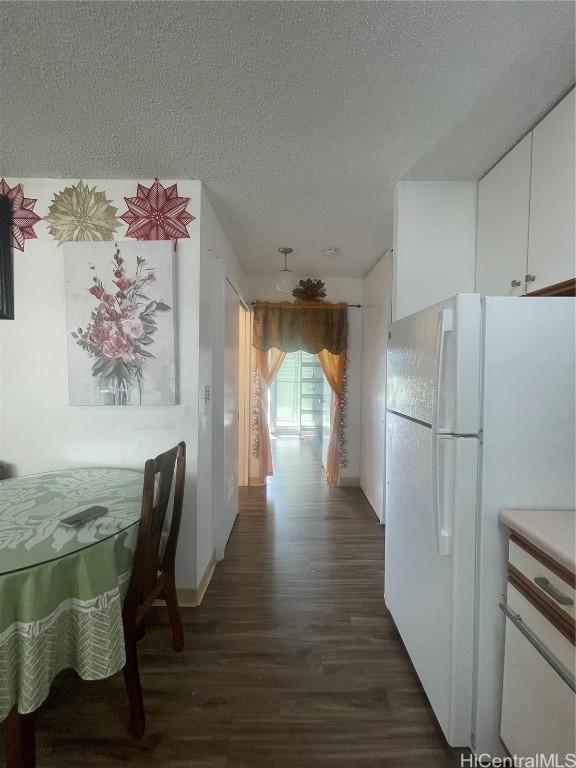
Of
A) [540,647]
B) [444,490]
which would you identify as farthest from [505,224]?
[540,647]

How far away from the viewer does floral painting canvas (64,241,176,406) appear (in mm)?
1885

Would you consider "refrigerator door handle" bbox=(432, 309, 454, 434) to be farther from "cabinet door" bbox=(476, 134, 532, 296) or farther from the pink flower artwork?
the pink flower artwork

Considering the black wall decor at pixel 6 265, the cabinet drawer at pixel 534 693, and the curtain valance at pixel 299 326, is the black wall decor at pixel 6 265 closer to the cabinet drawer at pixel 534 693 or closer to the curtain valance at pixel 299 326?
the curtain valance at pixel 299 326

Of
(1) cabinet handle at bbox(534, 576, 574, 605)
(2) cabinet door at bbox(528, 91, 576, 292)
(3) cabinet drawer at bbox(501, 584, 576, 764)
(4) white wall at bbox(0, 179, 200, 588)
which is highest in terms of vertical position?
(2) cabinet door at bbox(528, 91, 576, 292)

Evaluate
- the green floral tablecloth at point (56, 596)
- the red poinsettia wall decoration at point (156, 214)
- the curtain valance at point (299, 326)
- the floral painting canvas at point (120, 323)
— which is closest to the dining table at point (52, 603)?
the green floral tablecloth at point (56, 596)

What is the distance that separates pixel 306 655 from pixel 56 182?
2.82 meters

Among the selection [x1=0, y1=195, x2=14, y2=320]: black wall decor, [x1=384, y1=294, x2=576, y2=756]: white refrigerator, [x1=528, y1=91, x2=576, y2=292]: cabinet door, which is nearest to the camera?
[x1=384, y1=294, x2=576, y2=756]: white refrigerator

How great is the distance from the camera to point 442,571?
4.04ft

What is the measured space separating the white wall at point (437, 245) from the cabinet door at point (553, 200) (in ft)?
1.47

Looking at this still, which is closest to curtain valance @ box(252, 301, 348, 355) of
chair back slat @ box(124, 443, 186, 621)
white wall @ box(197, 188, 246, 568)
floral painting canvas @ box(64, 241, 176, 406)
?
white wall @ box(197, 188, 246, 568)

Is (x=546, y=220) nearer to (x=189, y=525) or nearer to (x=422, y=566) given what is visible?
(x=422, y=566)

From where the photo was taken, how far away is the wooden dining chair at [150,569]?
124cm

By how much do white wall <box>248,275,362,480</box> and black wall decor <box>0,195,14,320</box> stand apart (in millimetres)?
2363

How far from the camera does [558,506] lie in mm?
1157
